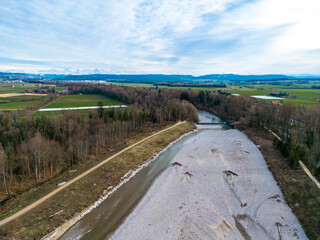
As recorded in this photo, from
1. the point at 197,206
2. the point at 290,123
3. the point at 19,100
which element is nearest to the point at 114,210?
the point at 197,206

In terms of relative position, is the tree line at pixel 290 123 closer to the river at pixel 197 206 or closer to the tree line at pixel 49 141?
the river at pixel 197 206

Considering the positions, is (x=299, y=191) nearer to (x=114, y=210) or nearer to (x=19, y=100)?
(x=114, y=210)

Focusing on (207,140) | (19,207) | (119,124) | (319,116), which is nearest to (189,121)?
(207,140)

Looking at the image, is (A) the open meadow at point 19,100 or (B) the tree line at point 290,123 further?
(A) the open meadow at point 19,100

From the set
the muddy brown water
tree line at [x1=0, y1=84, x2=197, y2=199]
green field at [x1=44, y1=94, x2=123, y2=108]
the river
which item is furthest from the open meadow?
the river

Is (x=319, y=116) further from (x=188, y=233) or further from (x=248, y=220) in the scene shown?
(x=188, y=233)

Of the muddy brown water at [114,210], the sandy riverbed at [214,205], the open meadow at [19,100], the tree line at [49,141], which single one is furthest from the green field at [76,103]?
the sandy riverbed at [214,205]
